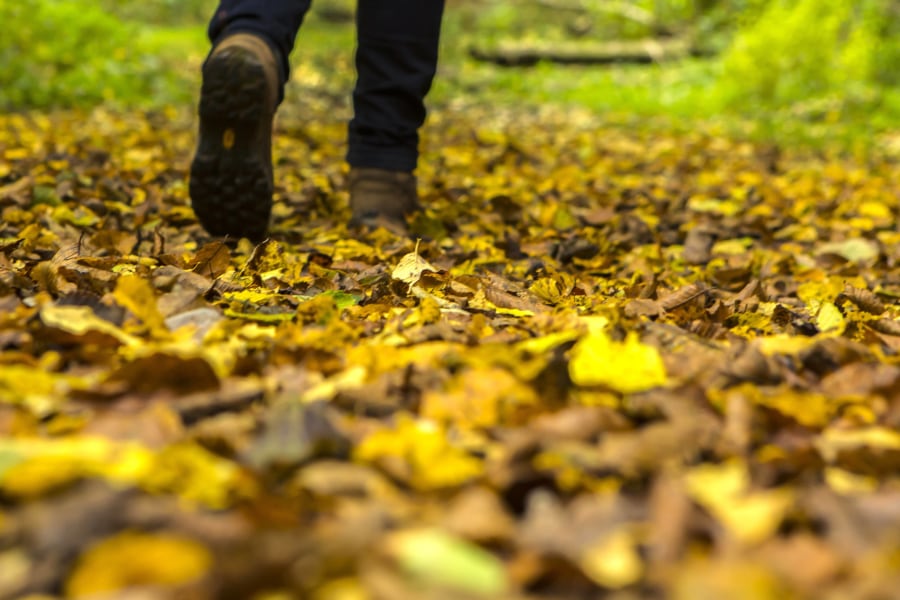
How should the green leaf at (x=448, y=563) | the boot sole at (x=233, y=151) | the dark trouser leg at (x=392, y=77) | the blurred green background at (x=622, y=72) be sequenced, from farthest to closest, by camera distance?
the blurred green background at (x=622, y=72) → the dark trouser leg at (x=392, y=77) → the boot sole at (x=233, y=151) → the green leaf at (x=448, y=563)

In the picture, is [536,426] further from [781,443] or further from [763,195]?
[763,195]

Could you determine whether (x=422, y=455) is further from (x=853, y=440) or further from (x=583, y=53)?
(x=583, y=53)

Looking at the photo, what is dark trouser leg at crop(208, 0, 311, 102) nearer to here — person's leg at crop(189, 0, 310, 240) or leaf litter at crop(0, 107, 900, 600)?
person's leg at crop(189, 0, 310, 240)

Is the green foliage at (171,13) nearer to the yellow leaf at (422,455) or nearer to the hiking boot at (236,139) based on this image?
the hiking boot at (236,139)

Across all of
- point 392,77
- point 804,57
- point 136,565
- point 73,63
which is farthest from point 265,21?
point 804,57

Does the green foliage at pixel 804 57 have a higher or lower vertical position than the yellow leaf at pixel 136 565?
higher

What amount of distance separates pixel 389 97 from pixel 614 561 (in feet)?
6.37

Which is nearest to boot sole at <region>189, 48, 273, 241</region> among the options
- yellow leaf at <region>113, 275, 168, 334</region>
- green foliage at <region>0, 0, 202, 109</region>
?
yellow leaf at <region>113, 275, 168, 334</region>

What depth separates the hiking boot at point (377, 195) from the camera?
98.6 inches

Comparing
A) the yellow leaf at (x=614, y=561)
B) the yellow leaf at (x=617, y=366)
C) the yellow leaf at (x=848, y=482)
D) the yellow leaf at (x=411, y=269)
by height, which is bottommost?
the yellow leaf at (x=411, y=269)

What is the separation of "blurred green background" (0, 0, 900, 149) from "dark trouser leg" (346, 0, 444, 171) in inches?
129

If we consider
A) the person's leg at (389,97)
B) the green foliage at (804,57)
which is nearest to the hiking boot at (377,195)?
the person's leg at (389,97)

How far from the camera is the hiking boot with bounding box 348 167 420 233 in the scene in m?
2.50

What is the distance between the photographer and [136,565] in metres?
0.72
